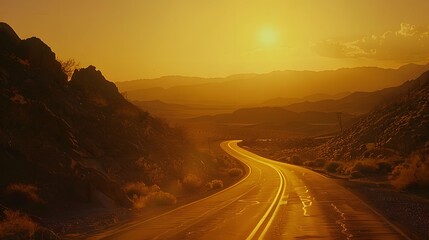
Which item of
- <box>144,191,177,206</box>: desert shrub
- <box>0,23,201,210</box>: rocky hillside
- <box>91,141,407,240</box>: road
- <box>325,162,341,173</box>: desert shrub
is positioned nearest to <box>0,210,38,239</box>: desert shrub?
<box>91,141,407,240</box>: road

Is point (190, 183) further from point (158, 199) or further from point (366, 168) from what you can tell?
point (366, 168)

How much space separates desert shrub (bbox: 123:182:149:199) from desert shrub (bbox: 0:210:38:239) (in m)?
13.3

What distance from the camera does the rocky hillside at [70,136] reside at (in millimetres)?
23312

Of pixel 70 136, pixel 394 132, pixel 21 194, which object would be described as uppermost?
pixel 70 136

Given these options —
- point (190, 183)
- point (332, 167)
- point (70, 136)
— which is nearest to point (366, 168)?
point (332, 167)

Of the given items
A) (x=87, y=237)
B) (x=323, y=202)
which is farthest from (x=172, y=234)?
(x=323, y=202)

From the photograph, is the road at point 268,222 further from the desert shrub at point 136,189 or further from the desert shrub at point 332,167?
the desert shrub at point 332,167

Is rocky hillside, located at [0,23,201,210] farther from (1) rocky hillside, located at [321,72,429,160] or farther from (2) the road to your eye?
(1) rocky hillside, located at [321,72,429,160]

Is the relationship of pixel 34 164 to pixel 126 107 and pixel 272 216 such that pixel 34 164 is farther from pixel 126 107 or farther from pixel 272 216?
pixel 126 107

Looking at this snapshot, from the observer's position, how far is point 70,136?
96.4ft

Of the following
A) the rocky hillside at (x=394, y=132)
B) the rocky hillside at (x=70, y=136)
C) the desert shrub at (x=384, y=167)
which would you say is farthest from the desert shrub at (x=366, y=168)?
the rocky hillside at (x=70, y=136)

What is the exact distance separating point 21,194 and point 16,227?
411cm

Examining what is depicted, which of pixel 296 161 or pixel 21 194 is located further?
pixel 296 161

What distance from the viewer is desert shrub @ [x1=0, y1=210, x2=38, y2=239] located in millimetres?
15695
